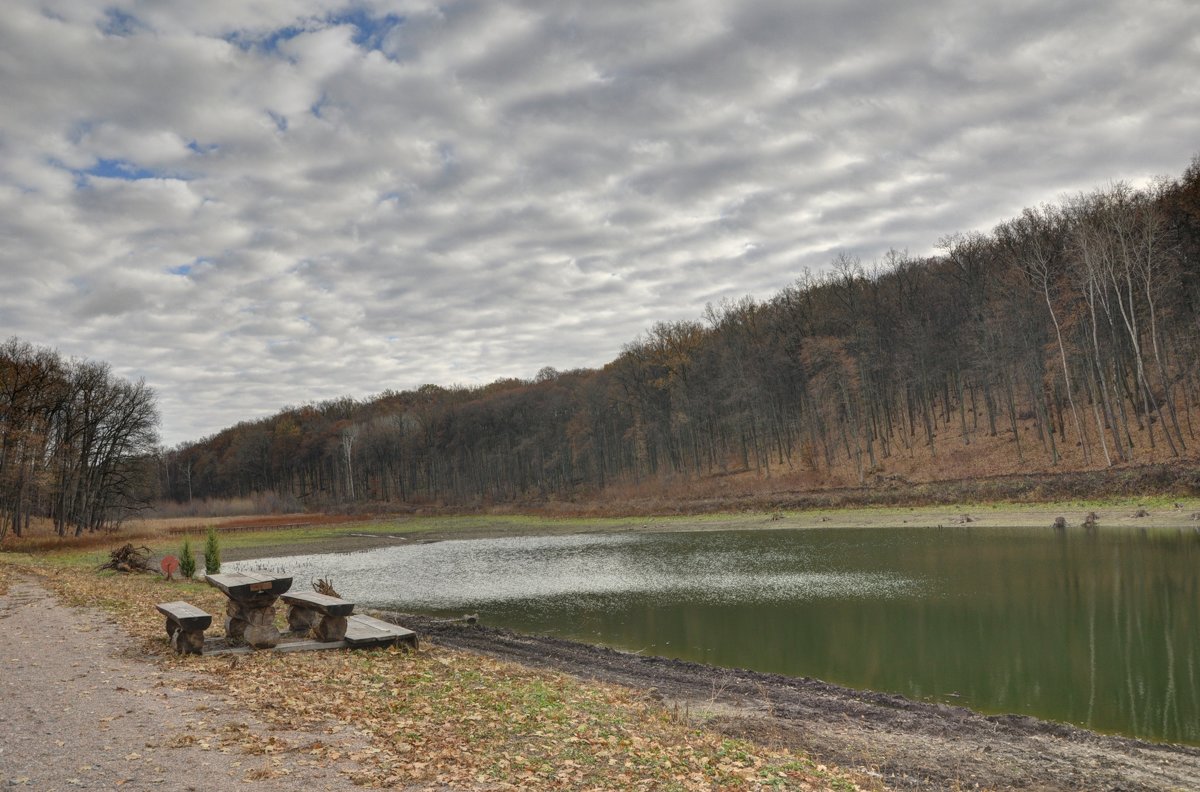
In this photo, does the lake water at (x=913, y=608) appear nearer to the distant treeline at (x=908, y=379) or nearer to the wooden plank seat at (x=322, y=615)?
the wooden plank seat at (x=322, y=615)

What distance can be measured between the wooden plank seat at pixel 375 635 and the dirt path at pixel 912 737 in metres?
3.07

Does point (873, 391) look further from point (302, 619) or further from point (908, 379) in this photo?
point (302, 619)

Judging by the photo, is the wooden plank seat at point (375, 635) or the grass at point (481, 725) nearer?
the grass at point (481, 725)

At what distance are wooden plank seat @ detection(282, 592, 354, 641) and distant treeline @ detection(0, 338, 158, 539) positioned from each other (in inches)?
1585

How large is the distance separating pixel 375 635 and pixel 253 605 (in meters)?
2.09

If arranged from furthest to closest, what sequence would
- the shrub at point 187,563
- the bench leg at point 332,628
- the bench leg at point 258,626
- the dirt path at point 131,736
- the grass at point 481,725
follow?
1. the shrub at point 187,563
2. the bench leg at point 332,628
3. the bench leg at point 258,626
4. the grass at point 481,725
5. the dirt path at point 131,736

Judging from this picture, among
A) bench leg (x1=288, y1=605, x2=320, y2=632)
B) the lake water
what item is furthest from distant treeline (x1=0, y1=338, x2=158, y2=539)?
bench leg (x1=288, y1=605, x2=320, y2=632)

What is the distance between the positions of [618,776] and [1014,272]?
5945 cm

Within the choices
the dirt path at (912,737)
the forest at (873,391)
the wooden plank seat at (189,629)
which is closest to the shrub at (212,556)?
the wooden plank seat at (189,629)

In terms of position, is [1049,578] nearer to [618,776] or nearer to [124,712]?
[618,776]

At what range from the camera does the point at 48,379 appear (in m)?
52.9

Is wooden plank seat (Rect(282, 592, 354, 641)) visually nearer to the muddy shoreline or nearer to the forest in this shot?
the muddy shoreline

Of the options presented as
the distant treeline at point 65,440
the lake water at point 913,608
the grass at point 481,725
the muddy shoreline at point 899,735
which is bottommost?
the lake water at point 913,608

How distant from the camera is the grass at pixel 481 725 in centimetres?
703
